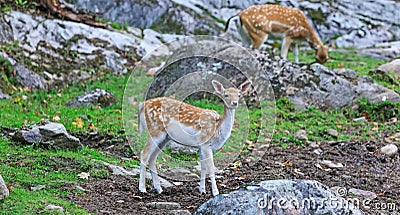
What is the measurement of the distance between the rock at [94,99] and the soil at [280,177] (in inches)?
77.5

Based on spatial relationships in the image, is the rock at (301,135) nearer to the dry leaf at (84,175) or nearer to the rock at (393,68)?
the dry leaf at (84,175)

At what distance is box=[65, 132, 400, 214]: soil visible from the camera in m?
6.18

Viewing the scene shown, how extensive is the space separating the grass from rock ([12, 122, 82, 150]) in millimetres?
111

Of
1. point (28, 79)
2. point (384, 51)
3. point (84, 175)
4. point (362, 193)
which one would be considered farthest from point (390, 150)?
point (384, 51)

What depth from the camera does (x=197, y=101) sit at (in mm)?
11383

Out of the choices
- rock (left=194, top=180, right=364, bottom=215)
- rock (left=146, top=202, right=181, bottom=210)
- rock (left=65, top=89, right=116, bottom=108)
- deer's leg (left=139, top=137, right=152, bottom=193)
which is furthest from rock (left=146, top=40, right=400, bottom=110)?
rock (left=194, top=180, right=364, bottom=215)

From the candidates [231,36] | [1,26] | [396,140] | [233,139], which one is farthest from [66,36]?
[396,140]

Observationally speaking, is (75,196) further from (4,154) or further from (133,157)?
(133,157)

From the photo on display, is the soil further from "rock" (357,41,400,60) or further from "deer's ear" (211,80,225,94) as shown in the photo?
"rock" (357,41,400,60)

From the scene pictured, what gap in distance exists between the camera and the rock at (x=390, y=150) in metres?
8.95

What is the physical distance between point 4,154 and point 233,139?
344 cm

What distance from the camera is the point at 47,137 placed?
7.70m

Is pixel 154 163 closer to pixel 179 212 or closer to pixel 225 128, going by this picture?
pixel 225 128

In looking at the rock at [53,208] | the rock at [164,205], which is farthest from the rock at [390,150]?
the rock at [53,208]
